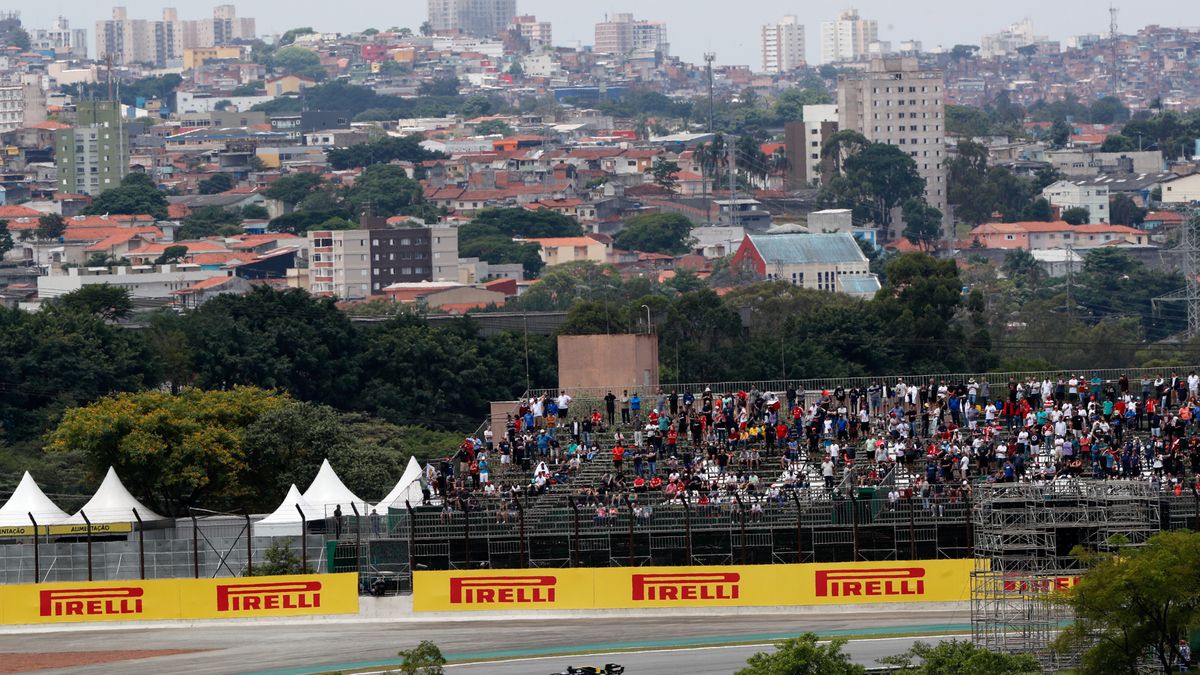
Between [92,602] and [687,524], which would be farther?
[92,602]

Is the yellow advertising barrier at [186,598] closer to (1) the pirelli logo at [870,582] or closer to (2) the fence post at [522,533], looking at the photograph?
(2) the fence post at [522,533]

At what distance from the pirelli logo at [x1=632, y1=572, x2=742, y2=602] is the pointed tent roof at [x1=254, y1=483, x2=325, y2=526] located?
33.0 feet

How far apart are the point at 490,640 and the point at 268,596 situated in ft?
21.6

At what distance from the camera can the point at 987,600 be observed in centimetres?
5212

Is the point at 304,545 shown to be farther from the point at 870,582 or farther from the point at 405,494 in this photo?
the point at 870,582

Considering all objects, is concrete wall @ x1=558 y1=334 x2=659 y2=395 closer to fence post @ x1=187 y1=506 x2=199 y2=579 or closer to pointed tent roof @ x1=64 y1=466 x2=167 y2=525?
pointed tent roof @ x1=64 y1=466 x2=167 y2=525

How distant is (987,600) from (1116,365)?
98430 mm

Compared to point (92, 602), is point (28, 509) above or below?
above

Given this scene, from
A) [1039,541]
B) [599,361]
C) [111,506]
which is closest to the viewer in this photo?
[1039,541]

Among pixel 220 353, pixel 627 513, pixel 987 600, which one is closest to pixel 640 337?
pixel 627 513

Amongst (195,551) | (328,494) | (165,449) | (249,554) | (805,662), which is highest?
(165,449)

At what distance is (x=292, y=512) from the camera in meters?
65.8

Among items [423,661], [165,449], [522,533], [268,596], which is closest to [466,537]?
[522,533]

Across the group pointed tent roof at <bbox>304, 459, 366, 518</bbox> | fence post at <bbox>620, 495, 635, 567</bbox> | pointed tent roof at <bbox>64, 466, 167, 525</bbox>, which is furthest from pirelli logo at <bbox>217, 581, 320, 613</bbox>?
pointed tent roof at <bbox>64, 466, 167, 525</bbox>
